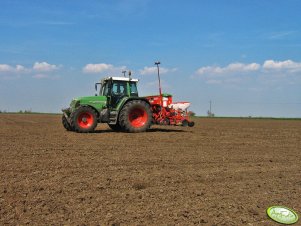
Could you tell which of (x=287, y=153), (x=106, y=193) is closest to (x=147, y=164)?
(x=106, y=193)

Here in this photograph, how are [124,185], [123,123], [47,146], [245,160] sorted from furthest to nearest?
1. [123,123]
2. [47,146]
3. [245,160]
4. [124,185]

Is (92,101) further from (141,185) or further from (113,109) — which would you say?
(141,185)

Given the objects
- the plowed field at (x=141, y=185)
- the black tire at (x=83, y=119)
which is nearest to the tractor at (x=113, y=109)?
the black tire at (x=83, y=119)

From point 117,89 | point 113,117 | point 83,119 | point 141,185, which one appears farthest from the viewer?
point 117,89

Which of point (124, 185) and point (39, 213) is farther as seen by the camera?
point (124, 185)

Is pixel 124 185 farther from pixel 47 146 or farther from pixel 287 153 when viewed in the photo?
pixel 287 153

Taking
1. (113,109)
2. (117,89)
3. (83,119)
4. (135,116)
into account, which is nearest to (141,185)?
(83,119)

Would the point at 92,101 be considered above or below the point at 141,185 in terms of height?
above

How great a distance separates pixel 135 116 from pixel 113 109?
3.06ft

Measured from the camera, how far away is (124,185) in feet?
21.7

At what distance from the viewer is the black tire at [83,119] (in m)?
15.4

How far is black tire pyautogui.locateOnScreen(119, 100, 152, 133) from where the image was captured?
627 inches

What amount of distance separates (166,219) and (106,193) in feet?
4.22

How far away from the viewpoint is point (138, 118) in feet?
54.3
